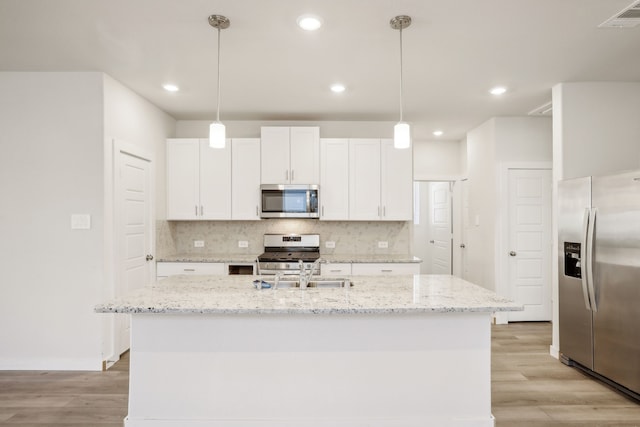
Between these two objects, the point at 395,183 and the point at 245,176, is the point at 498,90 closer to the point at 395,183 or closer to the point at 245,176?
the point at 395,183

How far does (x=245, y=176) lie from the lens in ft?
15.2

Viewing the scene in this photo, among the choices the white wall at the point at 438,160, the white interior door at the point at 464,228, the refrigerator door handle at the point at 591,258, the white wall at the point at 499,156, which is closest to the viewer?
the refrigerator door handle at the point at 591,258

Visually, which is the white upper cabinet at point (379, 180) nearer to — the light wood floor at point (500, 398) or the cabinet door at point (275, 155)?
the cabinet door at point (275, 155)

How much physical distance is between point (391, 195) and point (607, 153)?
2.07 metres

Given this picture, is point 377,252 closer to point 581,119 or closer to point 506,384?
point 506,384

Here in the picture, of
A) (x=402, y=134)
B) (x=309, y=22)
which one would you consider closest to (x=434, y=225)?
(x=402, y=134)

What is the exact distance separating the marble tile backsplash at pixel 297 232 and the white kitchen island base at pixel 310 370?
9.05 feet

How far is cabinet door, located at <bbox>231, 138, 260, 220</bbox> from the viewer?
182 inches

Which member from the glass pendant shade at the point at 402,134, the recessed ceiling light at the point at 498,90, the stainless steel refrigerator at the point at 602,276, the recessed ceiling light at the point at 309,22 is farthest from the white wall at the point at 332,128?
the glass pendant shade at the point at 402,134

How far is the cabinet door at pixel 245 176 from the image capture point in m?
4.63

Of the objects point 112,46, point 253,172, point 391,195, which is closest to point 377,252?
point 391,195

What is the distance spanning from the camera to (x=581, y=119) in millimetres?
3633

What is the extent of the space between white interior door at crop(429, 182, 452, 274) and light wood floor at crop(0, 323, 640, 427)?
3023 millimetres

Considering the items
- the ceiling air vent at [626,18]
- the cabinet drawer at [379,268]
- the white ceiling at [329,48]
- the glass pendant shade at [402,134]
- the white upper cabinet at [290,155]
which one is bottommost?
the cabinet drawer at [379,268]
